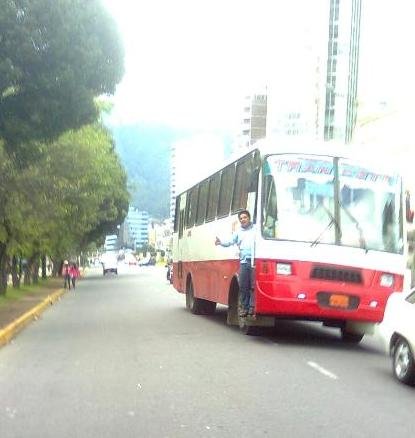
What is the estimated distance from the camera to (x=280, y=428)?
6.54 metres

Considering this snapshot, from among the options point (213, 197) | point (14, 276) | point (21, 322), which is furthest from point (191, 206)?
point (14, 276)

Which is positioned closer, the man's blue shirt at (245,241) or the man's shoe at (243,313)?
the man's blue shirt at (245,241)

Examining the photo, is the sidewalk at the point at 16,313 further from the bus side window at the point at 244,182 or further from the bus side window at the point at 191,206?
the bus side window at the point at 244,182

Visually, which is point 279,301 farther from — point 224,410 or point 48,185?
point 48,185

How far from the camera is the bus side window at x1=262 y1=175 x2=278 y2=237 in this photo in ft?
39.8

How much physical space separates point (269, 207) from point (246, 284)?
147 centimetres

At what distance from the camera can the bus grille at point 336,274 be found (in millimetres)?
11852

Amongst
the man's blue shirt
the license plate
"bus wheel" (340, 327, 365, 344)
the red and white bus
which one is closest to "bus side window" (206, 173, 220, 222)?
the red and white bus

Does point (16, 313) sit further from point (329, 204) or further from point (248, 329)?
point (329, 204)

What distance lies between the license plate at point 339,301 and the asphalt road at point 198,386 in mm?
786

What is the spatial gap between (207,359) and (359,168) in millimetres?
4394

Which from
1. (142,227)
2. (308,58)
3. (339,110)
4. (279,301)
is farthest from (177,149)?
(142,227)

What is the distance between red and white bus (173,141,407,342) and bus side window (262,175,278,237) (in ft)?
0.06

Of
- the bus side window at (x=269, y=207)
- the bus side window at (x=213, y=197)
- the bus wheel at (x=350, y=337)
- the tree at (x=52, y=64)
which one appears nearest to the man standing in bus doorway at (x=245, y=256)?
the bus side window at (x=269, y=207)
